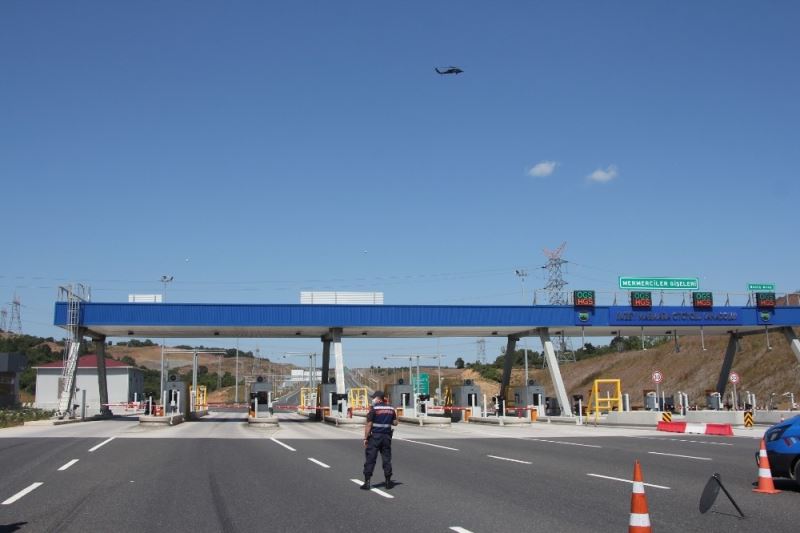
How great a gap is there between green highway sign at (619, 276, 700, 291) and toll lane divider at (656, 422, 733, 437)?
19.3 metres

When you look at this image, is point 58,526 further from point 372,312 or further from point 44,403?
point 44,403

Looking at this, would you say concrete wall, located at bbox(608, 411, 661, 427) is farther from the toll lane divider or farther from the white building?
the white building

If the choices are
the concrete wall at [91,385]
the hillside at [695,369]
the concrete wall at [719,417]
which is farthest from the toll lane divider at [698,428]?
the concrete wall at [91,385]

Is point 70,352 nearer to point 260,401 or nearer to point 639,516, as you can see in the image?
point 260,401

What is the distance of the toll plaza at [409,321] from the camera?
153 feet

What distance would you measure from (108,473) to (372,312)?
110ft

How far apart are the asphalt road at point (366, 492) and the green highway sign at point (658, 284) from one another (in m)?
29.6

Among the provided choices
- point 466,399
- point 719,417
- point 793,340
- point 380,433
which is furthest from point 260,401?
point 793,340

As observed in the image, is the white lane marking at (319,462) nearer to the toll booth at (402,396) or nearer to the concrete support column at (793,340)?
the toll booth at (402,396)

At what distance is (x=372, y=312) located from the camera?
1927 inches

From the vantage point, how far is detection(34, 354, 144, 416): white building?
80.6 meters

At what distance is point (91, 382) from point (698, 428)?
7294 centimetres

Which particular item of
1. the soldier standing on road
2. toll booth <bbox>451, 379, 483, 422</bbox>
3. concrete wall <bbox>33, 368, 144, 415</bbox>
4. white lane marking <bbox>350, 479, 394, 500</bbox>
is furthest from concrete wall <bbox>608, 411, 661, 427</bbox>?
concrete wall <bbox>33, 368, 144, 415</bbox>

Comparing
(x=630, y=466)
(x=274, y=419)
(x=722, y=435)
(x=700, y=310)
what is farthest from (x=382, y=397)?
(x=700, y=310)
